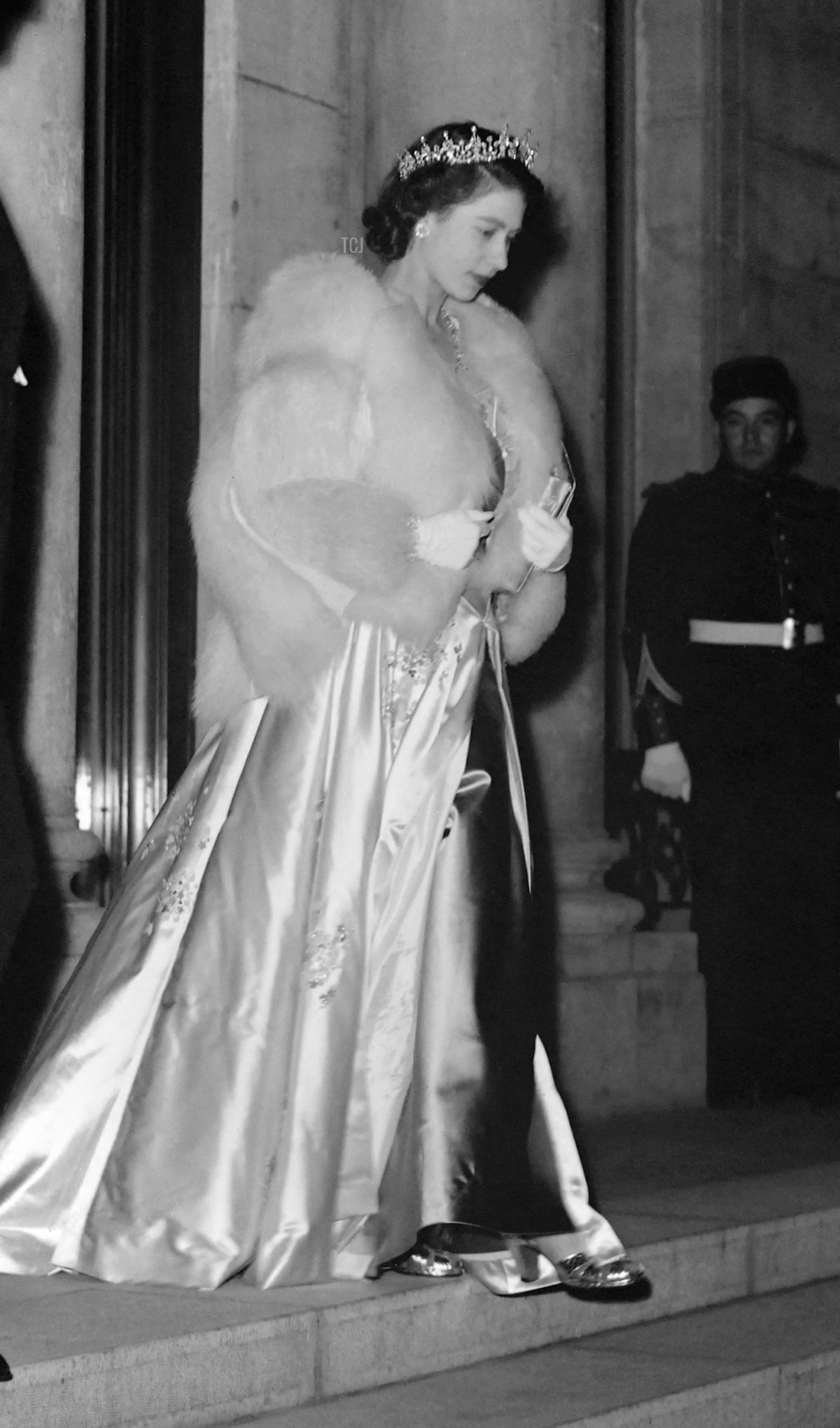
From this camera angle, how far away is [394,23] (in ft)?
20.3

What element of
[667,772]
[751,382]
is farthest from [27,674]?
[751,382]

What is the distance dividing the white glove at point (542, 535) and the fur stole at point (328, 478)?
129mm

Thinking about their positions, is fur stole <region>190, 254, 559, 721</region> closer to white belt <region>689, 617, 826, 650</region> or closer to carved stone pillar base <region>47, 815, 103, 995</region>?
carved stone pillar base <region>47, 815, 103, 995</region>

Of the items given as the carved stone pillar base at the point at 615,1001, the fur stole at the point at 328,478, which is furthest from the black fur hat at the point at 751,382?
the fur stole at the point at 328,478

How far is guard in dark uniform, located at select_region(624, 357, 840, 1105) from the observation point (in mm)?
6648

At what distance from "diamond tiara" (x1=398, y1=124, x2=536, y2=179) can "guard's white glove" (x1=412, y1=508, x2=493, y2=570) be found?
65 cm

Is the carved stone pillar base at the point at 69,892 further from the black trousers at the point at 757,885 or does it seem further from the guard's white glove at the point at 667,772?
the black trousers at the point at 757,885

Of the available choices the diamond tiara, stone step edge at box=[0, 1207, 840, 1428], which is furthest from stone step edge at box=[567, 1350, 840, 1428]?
the diamond tiara

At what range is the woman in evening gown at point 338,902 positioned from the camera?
12.5ft

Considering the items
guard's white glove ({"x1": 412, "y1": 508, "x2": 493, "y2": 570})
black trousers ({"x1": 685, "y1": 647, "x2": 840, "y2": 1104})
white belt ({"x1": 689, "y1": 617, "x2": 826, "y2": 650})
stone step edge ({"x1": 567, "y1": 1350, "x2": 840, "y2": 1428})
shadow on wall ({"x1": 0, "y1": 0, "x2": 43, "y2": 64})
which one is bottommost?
stone step edge ({"x1": 567, "y1": 1350, "x2": 840, "y2": 1428})

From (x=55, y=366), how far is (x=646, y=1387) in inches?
107

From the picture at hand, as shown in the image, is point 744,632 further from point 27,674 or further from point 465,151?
point 465,151

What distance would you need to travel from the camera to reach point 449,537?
394cm

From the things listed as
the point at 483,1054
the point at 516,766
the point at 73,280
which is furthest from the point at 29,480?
the point at 483,1054
